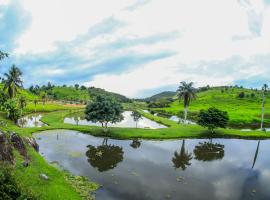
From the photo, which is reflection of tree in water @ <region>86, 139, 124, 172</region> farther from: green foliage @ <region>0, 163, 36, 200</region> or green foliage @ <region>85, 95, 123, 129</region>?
green foliage @ <region>0, 163, 36, 200</region>

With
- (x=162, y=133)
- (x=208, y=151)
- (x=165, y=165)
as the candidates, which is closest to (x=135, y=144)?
(x=162, y=133)

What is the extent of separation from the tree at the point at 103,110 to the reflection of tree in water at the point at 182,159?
63.6 ft

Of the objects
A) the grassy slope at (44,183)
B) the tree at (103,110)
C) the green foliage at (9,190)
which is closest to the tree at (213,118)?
the tree at (103,110)

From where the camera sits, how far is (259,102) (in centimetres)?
18000

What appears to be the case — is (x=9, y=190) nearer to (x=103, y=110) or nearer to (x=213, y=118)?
(x=103, y=110)

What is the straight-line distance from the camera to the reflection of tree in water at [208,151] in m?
48.6

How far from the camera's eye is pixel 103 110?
60156 millimetres

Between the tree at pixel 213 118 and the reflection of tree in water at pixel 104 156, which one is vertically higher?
the tree at pixel 213 118

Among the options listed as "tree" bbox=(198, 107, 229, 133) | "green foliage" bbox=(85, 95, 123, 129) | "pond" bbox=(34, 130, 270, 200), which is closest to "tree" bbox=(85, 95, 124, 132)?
"green foliage" bbox=(85, 95, 123, 129)

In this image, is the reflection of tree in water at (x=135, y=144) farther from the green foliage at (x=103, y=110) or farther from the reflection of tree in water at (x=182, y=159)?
the reflection of tree in water at (x=182, y=159)

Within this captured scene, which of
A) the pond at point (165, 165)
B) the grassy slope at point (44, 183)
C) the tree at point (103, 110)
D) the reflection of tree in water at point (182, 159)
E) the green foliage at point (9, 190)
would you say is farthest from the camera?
the tree at point (103, 110)

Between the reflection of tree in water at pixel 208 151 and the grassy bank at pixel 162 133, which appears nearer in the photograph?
the reflection of tree in water at pixel 208 151

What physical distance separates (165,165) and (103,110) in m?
24.7

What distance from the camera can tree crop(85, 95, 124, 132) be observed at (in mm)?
60531
